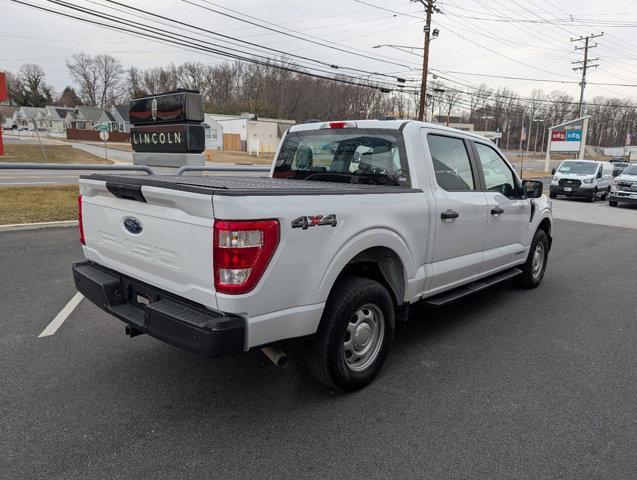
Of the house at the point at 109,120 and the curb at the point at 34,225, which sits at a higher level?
the house at the point at 109,120

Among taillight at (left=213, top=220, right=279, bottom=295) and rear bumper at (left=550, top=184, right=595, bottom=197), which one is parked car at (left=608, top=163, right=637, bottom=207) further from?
taillight at (left=213, top=220, right=279, bottom=295)

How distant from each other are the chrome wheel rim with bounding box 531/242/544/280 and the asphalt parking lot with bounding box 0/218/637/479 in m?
1.20

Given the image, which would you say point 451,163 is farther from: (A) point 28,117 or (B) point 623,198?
(A) point 28,117

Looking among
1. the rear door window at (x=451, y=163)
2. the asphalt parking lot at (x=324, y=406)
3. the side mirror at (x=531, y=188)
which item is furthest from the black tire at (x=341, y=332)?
the side mirror at (x=531, y=188)

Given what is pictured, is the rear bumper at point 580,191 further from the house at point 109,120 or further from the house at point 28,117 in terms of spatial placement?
the house at point 28,117

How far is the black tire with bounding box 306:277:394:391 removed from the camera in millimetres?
3074

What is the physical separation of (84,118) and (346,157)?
102 metres

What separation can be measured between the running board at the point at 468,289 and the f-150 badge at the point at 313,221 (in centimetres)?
158

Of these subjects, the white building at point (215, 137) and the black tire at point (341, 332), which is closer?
the black tire at point (341, 332)

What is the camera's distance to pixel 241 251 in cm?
252

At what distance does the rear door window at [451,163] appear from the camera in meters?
4.09

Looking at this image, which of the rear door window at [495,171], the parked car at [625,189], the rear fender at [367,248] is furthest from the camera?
the parked car at [625,189]

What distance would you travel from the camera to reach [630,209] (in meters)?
17.8

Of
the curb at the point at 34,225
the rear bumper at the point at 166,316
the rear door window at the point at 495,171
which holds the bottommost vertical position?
the curb at the point at 34,225
